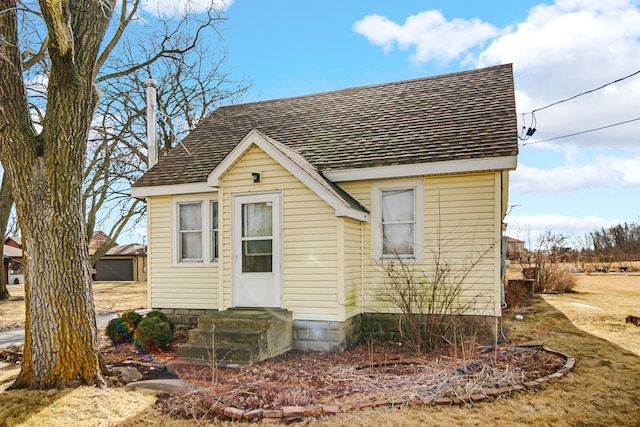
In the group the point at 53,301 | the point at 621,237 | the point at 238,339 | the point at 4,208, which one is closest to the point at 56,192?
the point at 53,301

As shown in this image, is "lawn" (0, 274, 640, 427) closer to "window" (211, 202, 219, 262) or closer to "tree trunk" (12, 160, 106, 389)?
"tree trunk" (12, 160, 106, 389)

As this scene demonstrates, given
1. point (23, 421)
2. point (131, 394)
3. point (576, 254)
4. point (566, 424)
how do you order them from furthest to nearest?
1. point (576, 254)
2. point (131, 394)
3. point (23, 421)
4. point (566, 424)

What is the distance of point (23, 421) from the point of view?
16.7 feet

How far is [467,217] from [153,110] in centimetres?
848

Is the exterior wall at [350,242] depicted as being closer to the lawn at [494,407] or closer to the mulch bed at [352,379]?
the mulch bed at [352,379]

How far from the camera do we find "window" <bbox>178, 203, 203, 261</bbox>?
410 inches

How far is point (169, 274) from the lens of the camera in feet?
34.8

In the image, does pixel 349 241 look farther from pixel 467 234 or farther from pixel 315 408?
pixel 315 408

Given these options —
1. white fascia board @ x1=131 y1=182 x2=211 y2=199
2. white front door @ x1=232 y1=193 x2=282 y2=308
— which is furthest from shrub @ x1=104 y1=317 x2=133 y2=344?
white fascia board @ x1=131 y1=182 x2=211 y2=199

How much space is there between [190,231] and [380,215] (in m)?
4.46

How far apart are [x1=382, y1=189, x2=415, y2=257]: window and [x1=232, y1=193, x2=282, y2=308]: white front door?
2.16 meters

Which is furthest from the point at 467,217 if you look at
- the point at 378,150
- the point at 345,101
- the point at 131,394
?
the point at 131,394

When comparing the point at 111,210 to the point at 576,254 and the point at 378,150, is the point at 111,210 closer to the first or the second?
the point at 378,150

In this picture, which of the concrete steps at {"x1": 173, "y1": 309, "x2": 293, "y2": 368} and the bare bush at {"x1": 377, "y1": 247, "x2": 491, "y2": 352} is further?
the bare bush at {"x1": 377, "y1": 247, "x2": 491, "y2": 352}
